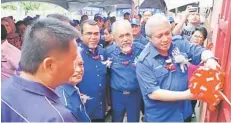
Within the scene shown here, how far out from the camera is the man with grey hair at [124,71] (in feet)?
9.94

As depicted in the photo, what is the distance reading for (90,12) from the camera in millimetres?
8109

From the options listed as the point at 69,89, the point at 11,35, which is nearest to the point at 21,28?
the point at 11,35

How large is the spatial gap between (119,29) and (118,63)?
1.19 ft

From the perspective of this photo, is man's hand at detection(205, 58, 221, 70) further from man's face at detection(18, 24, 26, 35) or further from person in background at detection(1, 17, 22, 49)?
man's face at detection(18, 24, 26, 35)

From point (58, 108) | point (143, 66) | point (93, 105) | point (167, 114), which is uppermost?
point (58, 108)

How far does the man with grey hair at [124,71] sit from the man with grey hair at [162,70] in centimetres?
77

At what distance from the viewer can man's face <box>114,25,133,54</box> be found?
9.82 ft

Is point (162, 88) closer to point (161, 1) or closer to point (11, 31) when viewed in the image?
point (11, 31)

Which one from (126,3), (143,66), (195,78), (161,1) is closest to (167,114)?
(143,66)

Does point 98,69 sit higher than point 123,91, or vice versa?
point 98,69

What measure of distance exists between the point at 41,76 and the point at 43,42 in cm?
13

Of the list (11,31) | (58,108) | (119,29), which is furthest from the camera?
(11,31)

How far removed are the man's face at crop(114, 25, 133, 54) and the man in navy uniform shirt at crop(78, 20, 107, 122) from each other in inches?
8.5

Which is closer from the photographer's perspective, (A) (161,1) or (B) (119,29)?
(B) (119,29)
